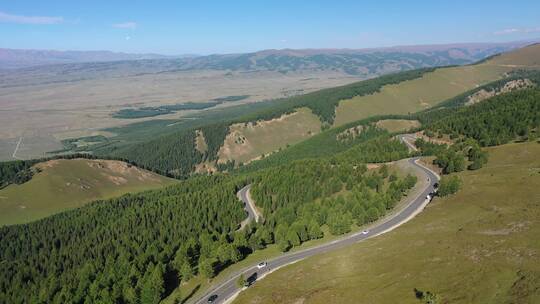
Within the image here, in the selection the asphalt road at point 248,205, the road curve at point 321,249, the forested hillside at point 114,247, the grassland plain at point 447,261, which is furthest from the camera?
the asphalt road at point 248,205

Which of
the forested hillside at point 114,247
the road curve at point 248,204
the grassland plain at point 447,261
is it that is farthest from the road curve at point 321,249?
the road curve at point 248,204

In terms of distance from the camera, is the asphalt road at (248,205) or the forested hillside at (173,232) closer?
the forested hillside at (173,232)

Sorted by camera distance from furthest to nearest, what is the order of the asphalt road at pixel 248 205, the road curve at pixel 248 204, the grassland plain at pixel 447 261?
the asphalt road at pixel 248 205
the road curve at pixel 248 204
the grassland plain at pixel 447 261

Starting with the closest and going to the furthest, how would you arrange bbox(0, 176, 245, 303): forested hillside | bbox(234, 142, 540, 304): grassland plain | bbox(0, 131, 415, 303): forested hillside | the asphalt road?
bbox(234, 142, 540, 304): grassland plain < bbox(0, 176, 245, 303): forested hillside < bbox(0, 131, 415, 303): forested hillside < the asphalt road

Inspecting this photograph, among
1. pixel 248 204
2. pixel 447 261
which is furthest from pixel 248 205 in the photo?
pixel 447 261

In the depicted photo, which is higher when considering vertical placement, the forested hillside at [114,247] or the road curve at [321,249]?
A: the road curve at [321,249]

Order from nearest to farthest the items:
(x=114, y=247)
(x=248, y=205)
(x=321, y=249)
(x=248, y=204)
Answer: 1. (x=321, y=249)
2. (x=114, y=247)
3. (x=248, y=205)
4. (x=248, y=204)

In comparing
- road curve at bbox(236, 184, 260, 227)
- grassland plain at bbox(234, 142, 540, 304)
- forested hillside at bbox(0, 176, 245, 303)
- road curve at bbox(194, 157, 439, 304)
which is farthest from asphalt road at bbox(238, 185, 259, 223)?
grassland plain at bbox(234, 142, 540, 304)

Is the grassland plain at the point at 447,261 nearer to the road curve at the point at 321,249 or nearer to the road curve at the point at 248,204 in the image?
the road curve at the point at 321,249

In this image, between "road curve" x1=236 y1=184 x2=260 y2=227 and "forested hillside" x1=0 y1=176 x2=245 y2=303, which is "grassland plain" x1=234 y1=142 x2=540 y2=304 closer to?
"forested hillside" x1=0 y1=176 x2=245 y2=303

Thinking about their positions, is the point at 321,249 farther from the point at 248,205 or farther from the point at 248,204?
the point at 248,204
